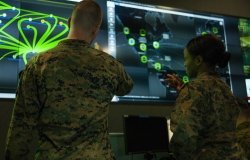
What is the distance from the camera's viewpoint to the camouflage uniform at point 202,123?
1790 millimetres

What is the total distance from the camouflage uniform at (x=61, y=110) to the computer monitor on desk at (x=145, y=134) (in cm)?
112

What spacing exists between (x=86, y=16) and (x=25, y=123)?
1.97 ft

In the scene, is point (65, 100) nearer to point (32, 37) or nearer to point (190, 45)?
point (190, 45)

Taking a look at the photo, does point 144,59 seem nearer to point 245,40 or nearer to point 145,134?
point 145,134

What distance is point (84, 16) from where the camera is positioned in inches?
70.0

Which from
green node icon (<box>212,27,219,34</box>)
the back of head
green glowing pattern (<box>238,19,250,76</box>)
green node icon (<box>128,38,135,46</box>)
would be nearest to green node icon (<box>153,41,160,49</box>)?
green node icon (<box>128,38,135,46</box>)

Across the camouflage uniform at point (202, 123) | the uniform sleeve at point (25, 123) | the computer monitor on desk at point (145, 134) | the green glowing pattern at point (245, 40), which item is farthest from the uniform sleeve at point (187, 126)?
the green glowing pattern at point (245, 40)

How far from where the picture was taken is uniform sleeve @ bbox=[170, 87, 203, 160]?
178cm

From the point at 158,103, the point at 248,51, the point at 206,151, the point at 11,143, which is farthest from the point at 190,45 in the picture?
the point at 248,51

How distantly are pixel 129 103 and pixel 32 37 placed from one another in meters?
0.98

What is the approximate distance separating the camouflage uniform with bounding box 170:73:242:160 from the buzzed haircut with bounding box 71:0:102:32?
0.58 m

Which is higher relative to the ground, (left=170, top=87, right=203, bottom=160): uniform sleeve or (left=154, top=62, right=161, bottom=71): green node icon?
(left=154, top=62, right=161, bottom=71): green node icon

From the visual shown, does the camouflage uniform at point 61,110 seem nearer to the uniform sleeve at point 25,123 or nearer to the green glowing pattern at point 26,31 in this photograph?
the uniform sleeve at point 25,123

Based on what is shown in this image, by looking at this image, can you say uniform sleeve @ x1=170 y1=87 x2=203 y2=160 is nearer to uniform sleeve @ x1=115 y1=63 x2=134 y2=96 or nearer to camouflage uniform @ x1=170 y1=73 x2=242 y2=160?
camouflage uniform @ x1=170 y1=73 x2=242 y2=160
